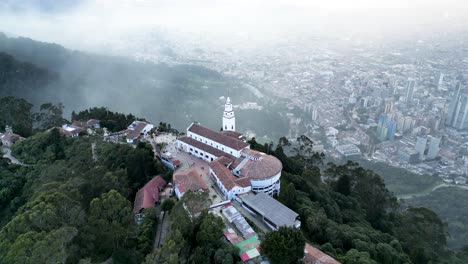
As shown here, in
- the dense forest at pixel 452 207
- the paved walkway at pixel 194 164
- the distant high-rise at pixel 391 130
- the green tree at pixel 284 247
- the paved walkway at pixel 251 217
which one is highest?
the green tree at pixel 284 247

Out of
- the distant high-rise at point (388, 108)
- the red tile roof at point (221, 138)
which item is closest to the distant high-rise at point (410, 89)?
the distant high-rise at point (388, 108)

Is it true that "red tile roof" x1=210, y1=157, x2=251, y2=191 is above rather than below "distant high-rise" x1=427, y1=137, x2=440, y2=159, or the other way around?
above

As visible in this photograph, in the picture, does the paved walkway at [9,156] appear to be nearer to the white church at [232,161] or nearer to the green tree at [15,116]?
the green tree at [15,116]

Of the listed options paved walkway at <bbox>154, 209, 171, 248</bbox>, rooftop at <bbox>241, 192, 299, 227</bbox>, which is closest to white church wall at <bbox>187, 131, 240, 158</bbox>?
rooftop at <bbox>241, 192, 299, 227</bbox>

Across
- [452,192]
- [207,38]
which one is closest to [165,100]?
[452,192]

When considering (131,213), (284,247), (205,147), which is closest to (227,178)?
(205,147)

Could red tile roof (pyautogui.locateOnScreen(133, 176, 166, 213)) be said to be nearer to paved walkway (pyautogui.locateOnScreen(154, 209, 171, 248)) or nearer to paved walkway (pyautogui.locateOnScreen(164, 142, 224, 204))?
paved walkway (pyautogui.locateOnScreen(154, 209, 171, 248))
